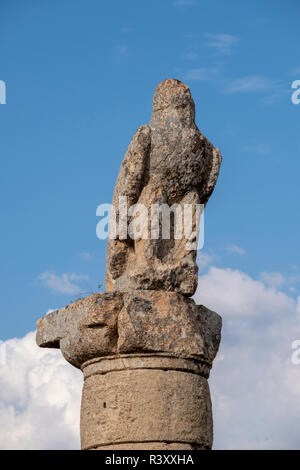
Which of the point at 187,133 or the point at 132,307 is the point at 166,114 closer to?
the point at 187,133

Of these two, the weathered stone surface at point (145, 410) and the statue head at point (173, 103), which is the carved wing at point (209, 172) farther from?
the weathered stone surface at point (145, 410)

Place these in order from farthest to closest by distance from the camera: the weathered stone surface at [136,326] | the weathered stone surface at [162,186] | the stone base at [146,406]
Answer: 1. the weathered stone surface at [162,186]
2. the weathered stone surface at [136,326]
3. the stone base at [146,406]

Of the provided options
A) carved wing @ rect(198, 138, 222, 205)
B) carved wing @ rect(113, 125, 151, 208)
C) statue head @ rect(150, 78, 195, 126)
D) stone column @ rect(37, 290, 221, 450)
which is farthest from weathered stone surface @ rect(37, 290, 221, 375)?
statue head @ rect(150, 78, 195, 126)

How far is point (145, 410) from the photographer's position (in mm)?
8961

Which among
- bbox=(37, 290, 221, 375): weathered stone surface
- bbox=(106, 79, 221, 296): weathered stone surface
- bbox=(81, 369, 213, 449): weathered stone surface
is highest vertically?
bbox=(106, 79, 221, 296): weathered stone surface

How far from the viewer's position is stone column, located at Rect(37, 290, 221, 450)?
898 cm

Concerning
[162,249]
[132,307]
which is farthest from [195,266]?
[132,307]

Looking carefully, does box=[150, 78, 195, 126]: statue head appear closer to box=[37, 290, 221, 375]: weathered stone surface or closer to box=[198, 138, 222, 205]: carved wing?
box=[198, 138, 222, 205]: carved wing

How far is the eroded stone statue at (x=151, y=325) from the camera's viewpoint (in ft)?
29.6

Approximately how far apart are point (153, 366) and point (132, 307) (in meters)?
0.60

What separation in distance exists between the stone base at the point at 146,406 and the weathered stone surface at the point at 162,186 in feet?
2.72

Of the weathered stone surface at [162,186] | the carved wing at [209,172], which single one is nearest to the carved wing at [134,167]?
the weathered stone surface at [162,186]
